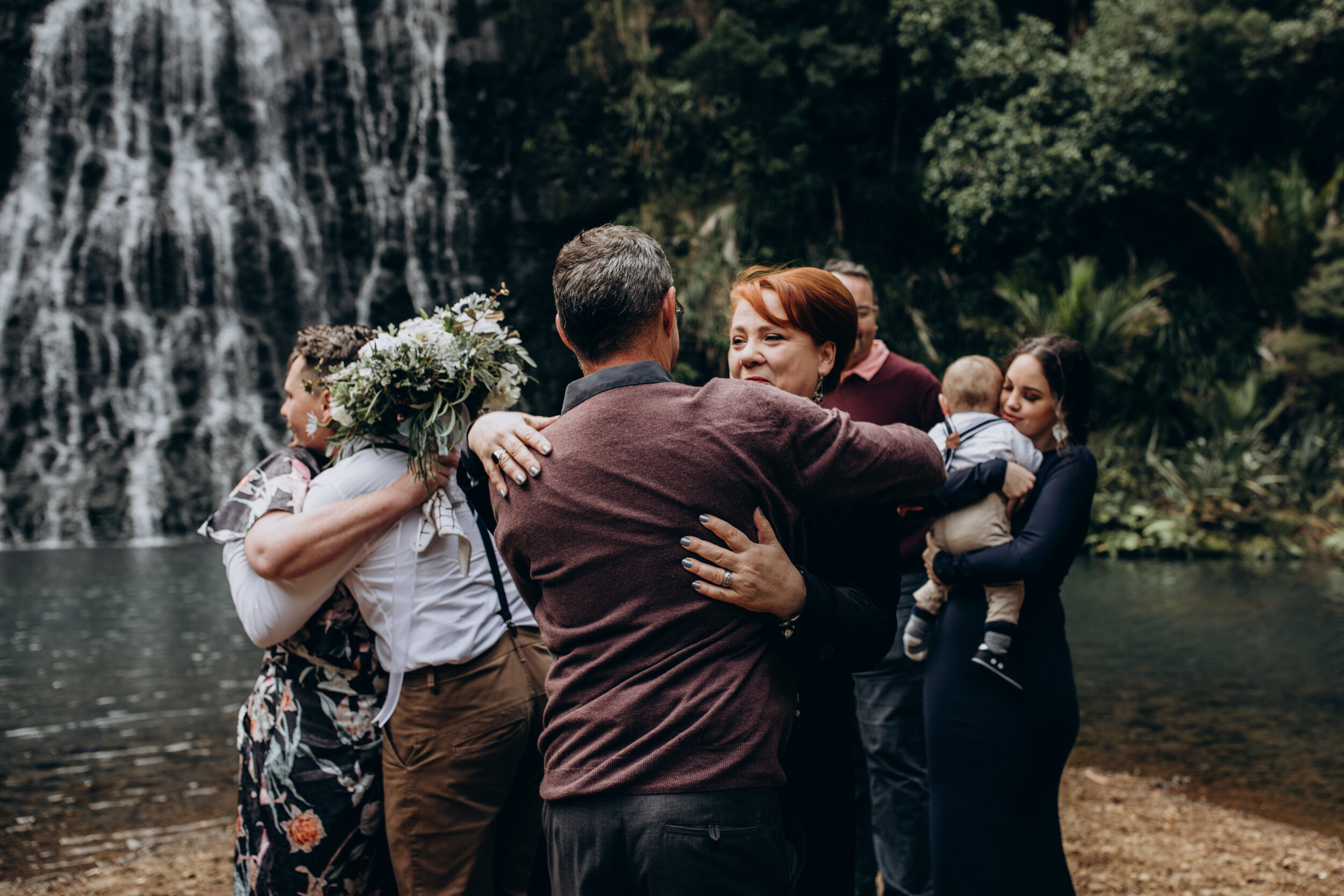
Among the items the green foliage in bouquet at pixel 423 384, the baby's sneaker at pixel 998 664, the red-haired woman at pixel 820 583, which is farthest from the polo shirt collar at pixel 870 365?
the green foliage in bouquet at pixel 423 384

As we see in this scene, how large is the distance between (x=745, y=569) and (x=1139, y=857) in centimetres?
339

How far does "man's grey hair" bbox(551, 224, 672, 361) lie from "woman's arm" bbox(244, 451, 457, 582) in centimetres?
75

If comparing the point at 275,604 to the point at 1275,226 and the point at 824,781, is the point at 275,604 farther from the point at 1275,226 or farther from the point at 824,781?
the point at 1275,226

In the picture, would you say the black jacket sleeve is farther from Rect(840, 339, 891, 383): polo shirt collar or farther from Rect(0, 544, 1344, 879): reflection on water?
Rect(0, 544, 1344, 879): reflection on water

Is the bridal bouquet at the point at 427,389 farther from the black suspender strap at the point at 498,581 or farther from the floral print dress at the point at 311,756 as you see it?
the floral print dress at the point at 311,756

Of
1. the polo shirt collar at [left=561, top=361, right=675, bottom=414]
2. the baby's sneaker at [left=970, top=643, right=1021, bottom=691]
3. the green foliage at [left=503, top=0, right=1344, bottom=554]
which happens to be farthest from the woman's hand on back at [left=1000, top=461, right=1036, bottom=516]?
the green foliage at [left=503, top=0, right=1344, bottom=554]

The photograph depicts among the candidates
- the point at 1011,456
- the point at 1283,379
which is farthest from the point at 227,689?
the point at 1283,379

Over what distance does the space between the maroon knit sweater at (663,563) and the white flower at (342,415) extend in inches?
33.6

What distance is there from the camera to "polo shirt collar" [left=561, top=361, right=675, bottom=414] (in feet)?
5.16

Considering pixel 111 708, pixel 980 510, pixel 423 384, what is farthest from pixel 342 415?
pixel 111 708

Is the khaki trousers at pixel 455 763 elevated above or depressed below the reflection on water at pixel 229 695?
above

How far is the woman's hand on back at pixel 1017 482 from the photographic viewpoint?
2.71 metres

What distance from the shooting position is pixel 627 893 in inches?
58.4

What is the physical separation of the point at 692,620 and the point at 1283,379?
50.7ft
